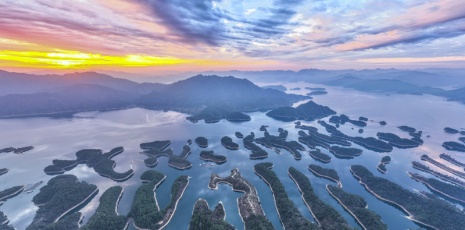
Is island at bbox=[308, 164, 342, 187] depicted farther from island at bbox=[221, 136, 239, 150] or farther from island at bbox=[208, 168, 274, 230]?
island at bbox=[221, 136, 239, 150]

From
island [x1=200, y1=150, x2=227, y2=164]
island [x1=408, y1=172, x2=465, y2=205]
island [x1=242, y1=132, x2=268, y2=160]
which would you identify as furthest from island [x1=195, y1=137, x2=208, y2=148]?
island [x1=408, y1=172, x2=465, y2=205]

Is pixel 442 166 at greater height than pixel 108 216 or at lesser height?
lesser

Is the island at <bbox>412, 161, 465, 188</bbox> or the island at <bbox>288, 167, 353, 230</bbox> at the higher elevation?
the island at <bbox>288, 167, 353, 230</bbox>

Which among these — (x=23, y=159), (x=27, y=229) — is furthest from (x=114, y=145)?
(x=27, y=229)

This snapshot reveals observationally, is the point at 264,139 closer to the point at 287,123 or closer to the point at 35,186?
the point at 287,123

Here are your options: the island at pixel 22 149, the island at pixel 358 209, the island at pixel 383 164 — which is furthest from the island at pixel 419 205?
the island at pixel 22 149

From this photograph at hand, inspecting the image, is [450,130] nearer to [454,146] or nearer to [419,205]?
[454,146]

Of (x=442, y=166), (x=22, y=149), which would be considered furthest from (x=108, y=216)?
(x=442, y=166)
